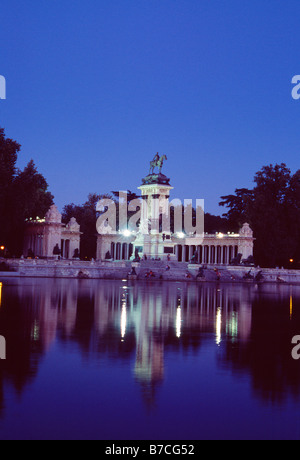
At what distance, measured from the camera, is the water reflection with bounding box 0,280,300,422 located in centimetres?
1268

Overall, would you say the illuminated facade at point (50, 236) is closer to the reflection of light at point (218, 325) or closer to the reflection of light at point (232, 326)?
the reflection of light at point (218, 325)

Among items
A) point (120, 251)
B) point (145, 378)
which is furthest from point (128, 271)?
point (145, 378)

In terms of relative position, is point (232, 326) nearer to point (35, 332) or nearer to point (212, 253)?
point (35, 332)

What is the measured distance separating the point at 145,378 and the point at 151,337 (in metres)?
5.71

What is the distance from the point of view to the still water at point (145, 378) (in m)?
9.23

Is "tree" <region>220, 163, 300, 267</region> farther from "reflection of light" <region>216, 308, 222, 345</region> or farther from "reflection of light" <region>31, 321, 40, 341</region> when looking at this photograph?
"reflection of light" <region>31, 321, 40, 341</region>

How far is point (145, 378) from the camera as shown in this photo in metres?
12.4

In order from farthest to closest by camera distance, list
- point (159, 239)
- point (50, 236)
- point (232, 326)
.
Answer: point (159, 239)
point (50, 236)
point (232, 326)

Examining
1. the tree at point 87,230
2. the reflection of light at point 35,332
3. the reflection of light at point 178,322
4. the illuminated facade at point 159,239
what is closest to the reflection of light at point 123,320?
the reflection of light at point 178,322

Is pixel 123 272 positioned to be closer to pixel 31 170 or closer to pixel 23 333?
pixel 31 170

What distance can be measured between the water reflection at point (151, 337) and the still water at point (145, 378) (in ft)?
0.10

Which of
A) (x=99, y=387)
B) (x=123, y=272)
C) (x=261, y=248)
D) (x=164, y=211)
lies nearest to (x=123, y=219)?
(x=164, y=211)

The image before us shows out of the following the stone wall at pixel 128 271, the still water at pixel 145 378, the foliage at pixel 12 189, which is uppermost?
the foliage at pixel 12 189

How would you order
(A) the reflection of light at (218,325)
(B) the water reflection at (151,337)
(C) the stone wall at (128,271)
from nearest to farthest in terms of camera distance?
(B) the water reflection at (151,337), (A) the reflection of light at (218,325), (C) the stone wall at (128,271)
